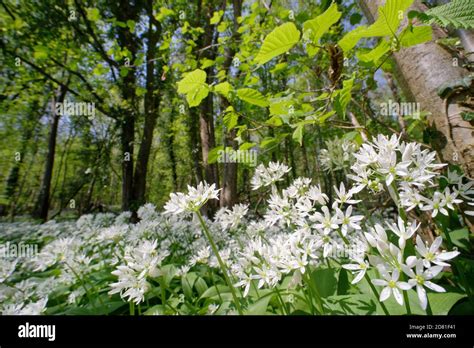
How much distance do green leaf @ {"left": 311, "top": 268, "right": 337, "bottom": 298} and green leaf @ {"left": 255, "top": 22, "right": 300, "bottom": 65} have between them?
915mm

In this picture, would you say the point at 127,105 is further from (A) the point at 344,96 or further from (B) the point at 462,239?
(B) the point at 462,239

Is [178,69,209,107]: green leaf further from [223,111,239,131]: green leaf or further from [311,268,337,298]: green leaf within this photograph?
[311,268,337,298]: green leaf

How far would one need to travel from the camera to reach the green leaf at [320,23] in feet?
2.43

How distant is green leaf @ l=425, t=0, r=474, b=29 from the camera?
24.3 inches

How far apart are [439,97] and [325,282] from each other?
982 millimetres

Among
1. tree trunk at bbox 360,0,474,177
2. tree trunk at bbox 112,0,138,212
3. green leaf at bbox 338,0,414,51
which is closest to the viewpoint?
green leaf at bbox 338,0,414,51

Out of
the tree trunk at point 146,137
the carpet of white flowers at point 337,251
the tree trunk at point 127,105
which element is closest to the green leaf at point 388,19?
the carpet of white flowers at point 337,251

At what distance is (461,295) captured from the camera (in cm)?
81

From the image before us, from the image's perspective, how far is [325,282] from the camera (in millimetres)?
1136

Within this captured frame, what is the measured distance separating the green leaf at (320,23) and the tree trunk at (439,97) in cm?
68

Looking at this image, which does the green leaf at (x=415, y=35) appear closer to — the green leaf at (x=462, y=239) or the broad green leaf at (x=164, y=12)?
the green leaf at (x=462, y=239)

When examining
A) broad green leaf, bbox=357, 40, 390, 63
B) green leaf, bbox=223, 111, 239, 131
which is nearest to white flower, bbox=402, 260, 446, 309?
broad green leaf, bbox=357, 40, 390, 63

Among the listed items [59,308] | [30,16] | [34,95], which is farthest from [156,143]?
[59,308]
